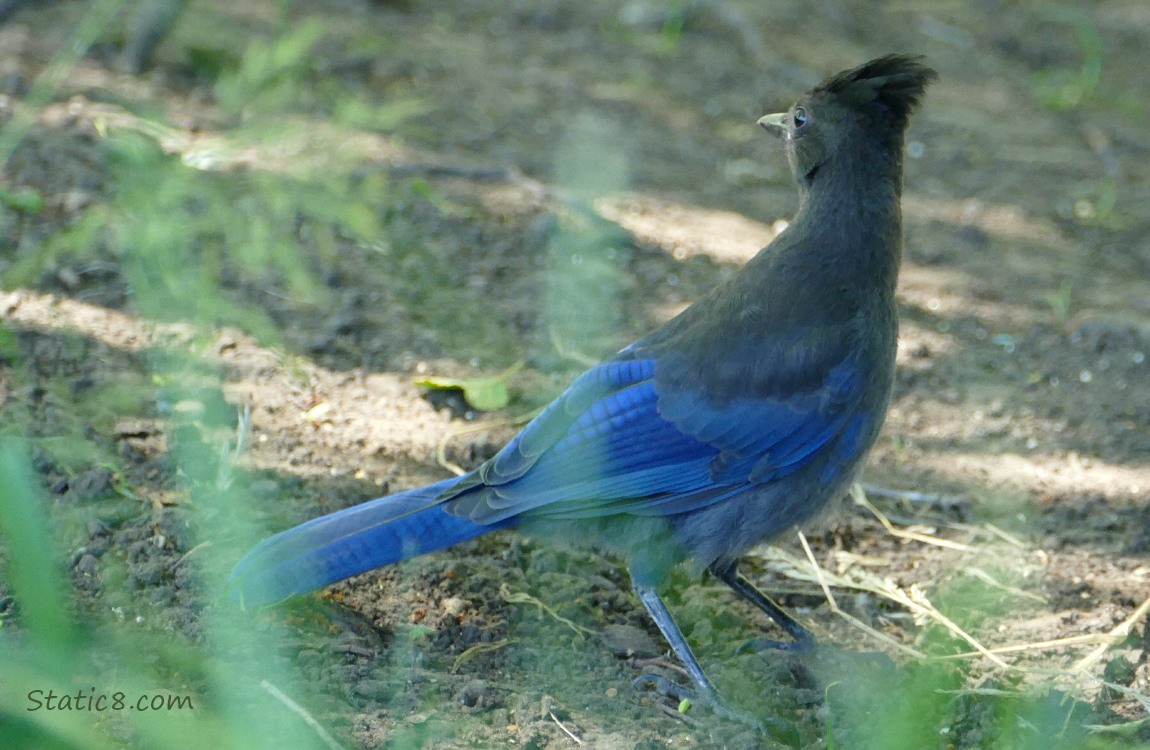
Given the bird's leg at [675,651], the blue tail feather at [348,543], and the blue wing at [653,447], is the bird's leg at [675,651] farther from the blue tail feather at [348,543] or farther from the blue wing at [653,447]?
the blue tail feather at [348,543]

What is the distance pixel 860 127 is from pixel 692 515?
127 centimetres

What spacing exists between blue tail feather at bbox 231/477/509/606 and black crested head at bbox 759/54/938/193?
1495 mm

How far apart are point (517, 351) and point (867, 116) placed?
164 cm

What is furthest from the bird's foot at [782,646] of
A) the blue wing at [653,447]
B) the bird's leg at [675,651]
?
the blue wing at [653,447]

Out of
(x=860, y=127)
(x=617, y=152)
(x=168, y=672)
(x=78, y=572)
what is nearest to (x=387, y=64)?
(x=617, y=152)

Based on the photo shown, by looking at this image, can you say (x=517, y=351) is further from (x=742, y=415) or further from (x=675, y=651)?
(x=675, y=651)

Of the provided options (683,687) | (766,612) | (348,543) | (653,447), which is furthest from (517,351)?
(683,687)

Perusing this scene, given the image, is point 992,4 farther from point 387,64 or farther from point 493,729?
point 493,729

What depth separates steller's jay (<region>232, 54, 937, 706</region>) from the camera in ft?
11.6

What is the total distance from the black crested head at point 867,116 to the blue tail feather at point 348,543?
149 cm

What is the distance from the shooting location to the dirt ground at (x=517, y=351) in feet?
10.5

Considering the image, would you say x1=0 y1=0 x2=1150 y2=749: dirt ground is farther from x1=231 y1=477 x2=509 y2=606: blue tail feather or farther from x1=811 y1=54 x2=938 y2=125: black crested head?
x1=811 y1=54 x2=938 y2=125: black crested head

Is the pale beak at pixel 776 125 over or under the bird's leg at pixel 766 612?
over

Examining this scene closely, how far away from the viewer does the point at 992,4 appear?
8.71 meters
